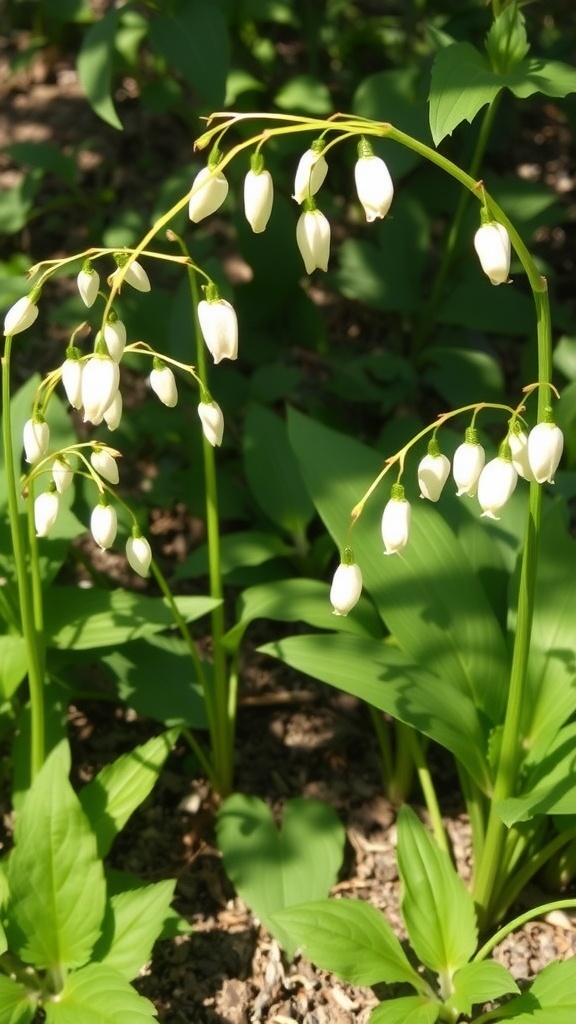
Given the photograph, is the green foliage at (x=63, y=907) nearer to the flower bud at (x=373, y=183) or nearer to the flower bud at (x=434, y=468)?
the flower bud at (x=434, y=468)

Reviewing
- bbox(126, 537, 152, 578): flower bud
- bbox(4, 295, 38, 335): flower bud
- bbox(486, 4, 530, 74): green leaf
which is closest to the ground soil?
bbox(126, 537, 152, 578): flower bud

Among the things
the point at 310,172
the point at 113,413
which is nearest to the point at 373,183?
the point at 310,172

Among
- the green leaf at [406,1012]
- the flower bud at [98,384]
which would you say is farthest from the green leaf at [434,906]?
the flower bud at [98,384]

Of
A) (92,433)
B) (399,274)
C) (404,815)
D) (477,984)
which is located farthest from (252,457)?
(477,984)

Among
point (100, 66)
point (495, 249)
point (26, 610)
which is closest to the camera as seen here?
point (495, 249)

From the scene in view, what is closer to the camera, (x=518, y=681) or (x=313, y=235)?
(x=313, y=235)

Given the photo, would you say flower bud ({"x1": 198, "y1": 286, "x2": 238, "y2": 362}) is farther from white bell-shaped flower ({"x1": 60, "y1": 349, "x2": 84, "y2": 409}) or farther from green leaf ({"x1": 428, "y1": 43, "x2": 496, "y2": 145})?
green leaf ({"x1": 428, "y1": 43, "x2": 496, "y2": 145})

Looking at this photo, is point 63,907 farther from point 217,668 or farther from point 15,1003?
point 217,668
